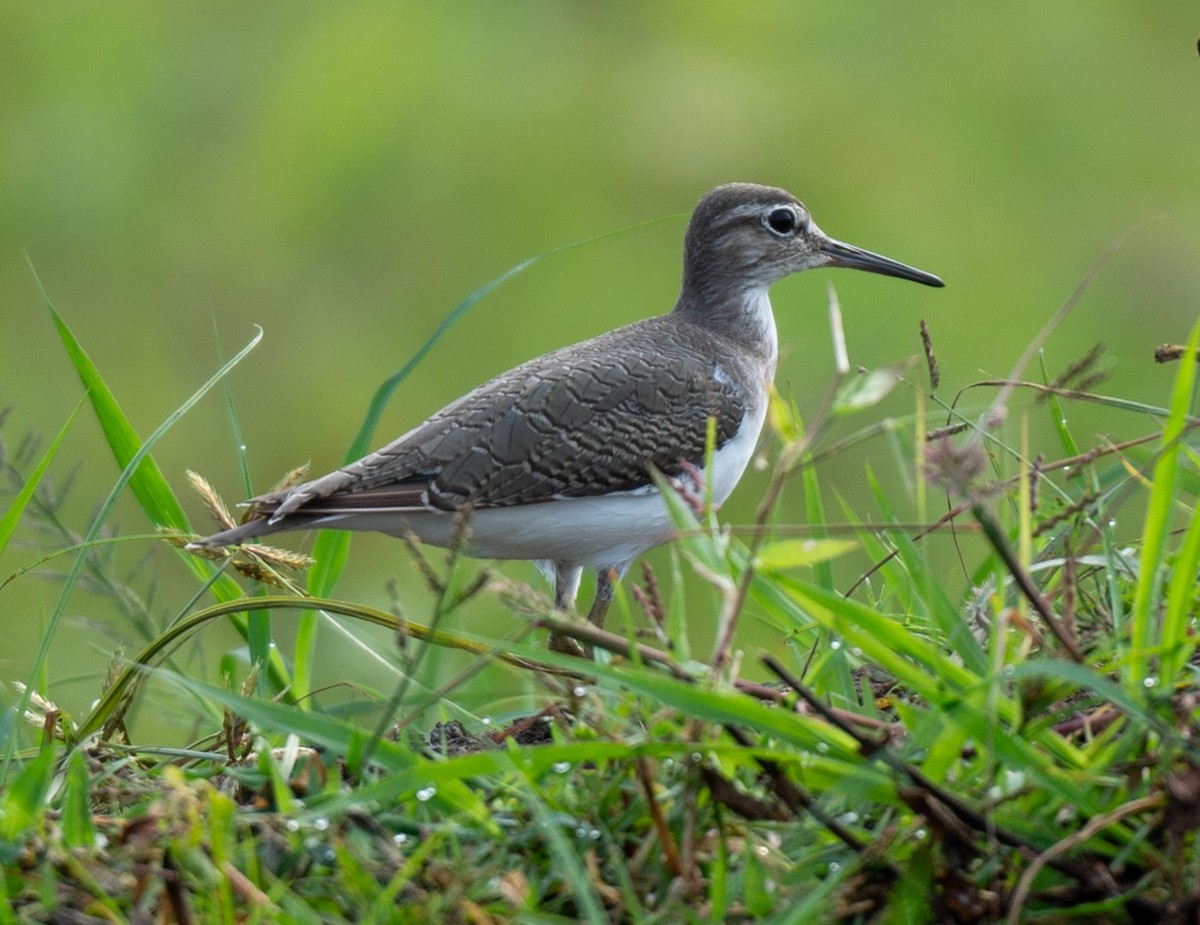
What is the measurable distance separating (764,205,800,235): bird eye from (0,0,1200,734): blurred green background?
3193mm

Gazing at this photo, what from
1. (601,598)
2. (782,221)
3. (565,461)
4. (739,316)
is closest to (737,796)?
(565,461)

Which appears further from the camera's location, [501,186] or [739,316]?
[501,186]

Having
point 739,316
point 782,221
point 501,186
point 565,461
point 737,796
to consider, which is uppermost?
point 782,221

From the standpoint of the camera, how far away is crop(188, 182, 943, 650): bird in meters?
4.84

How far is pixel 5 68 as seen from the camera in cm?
1288

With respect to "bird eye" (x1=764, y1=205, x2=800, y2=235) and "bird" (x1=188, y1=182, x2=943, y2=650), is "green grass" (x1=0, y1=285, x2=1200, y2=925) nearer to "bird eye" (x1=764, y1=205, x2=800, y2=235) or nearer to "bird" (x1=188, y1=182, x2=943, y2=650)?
"bird" (x1=188, y1=182, x2=943, y2=650)

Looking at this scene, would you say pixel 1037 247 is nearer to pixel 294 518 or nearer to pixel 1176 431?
pixel 294 518

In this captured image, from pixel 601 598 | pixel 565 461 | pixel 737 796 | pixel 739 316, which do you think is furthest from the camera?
pixel 739 316

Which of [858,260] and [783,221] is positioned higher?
[783,221]

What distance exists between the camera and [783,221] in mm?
6098

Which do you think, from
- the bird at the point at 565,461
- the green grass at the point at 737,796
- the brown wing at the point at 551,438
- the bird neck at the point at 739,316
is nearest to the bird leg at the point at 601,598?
the bird at the point at 565,461

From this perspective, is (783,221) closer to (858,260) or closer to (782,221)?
(782,221)

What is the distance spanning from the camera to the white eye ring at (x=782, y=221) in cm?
607

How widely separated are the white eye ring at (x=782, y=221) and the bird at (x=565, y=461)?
28.2 inches
